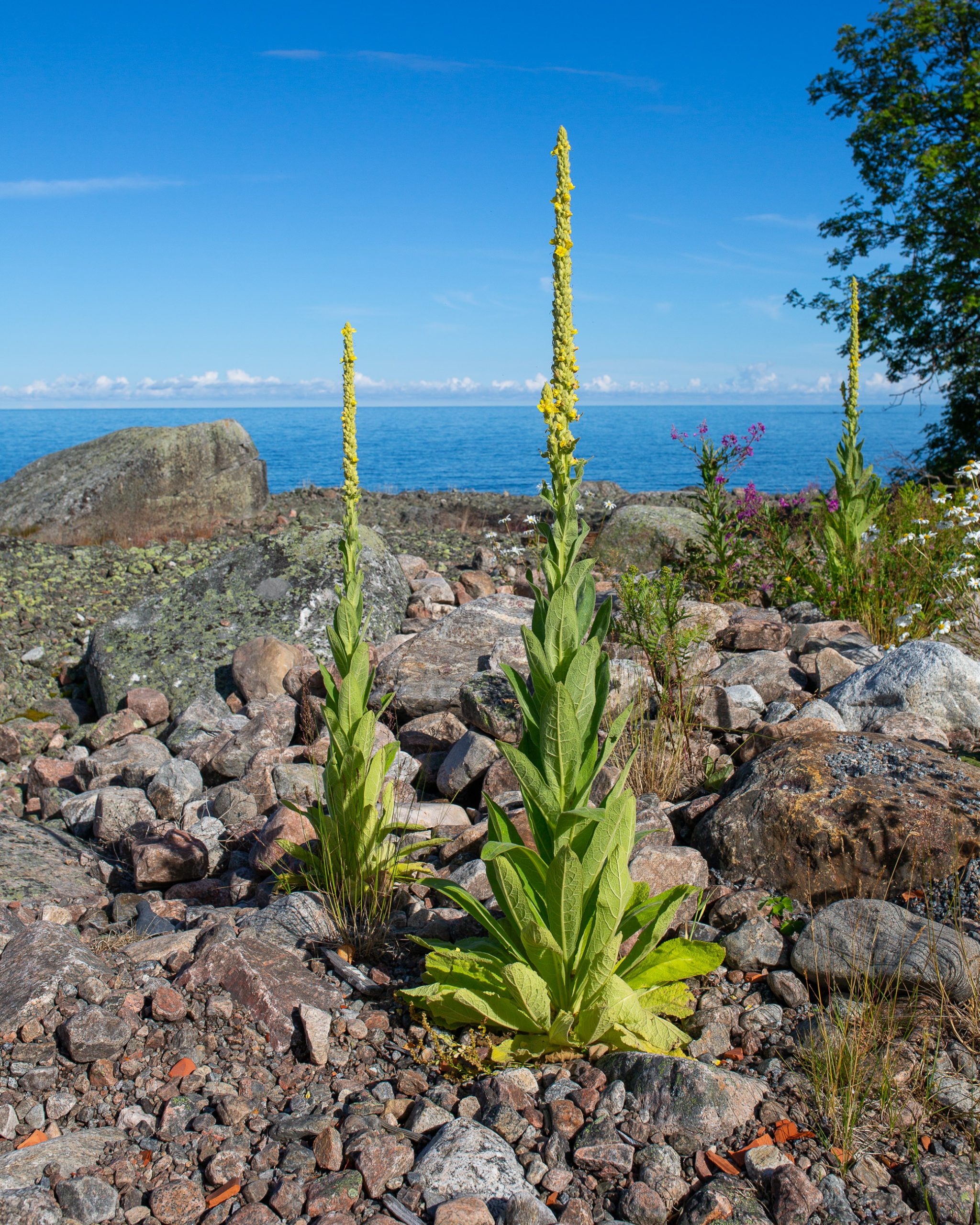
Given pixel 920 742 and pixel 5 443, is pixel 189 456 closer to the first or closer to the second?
pixel 920 742

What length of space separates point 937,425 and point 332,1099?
19.8 m

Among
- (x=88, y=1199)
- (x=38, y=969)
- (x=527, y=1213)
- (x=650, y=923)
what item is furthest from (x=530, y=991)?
(x=38, y=969)

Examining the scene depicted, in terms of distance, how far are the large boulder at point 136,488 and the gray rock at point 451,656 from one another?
7889 millimetres

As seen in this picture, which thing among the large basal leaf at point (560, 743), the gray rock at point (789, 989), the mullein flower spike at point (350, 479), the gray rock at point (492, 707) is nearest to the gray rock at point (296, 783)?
the gray rock at point (492, 707)

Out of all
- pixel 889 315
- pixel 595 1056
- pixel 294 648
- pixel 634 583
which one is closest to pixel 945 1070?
pixel 595 1056

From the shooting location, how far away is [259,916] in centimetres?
355

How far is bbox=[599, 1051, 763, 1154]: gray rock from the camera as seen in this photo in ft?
8.05

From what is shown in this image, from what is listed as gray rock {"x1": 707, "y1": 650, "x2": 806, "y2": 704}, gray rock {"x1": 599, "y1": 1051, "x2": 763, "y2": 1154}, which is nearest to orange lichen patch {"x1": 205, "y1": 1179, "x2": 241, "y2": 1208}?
gray rock {"x1": 599, "y1": 1051, "x2": 763, "y2": 1154}

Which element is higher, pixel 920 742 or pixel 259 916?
pixel 920 742

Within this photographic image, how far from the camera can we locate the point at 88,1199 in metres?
2.20

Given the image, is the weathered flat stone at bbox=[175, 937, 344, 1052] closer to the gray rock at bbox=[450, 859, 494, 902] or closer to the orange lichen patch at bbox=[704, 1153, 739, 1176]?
the gray rock at bbox=[450, 859, 494, 902]

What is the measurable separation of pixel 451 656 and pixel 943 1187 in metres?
4.42

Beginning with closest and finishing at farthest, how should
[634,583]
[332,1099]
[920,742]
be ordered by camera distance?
[332,1099] < [920,742] < [634,583]

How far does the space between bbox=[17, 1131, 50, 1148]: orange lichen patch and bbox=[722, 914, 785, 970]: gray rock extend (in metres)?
2.38
